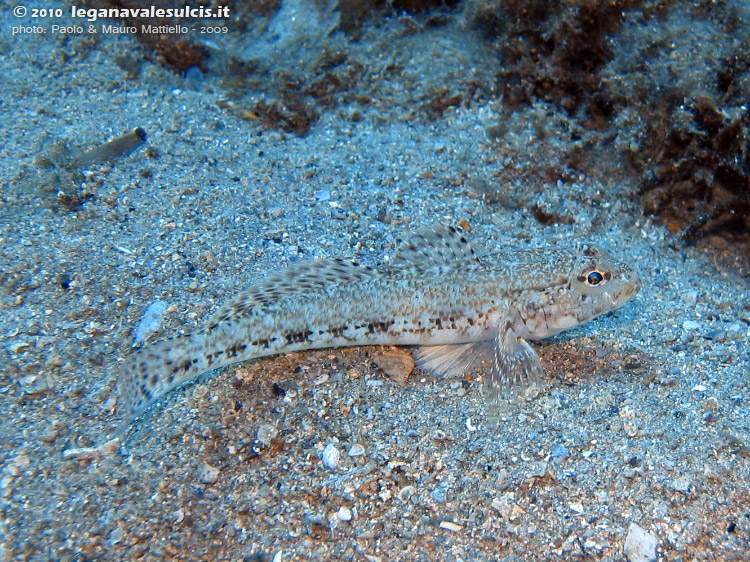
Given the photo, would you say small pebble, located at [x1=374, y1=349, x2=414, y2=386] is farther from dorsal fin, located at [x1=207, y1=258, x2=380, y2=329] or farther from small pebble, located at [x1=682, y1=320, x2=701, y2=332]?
small pebble, located at [x1=682, y1=320, x2=701, y2=332]

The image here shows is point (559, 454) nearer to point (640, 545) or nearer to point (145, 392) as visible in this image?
point (640, 545)

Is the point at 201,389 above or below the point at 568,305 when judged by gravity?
below

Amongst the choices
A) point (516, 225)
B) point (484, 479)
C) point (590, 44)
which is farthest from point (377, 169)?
point (484, 479)

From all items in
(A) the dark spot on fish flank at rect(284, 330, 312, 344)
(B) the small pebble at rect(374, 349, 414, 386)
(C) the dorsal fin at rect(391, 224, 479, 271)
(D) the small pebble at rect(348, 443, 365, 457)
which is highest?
(C) the dorsal fin at rect(391, 224, 479, 271)

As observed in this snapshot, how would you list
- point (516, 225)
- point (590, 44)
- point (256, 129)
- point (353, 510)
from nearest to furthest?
point (353, 510)
point (516, 225)
point (590, 44)
point (256, 129)

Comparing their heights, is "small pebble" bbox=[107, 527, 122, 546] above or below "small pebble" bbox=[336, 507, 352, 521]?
below

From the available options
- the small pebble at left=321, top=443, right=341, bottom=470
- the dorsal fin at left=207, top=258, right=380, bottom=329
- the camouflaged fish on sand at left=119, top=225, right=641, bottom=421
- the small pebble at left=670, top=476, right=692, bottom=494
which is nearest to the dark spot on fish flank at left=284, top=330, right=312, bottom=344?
the camouflaged fish on sand at left=119, top=225, right=641, bottom=421

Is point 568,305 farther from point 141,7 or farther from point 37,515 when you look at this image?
point 141,7
